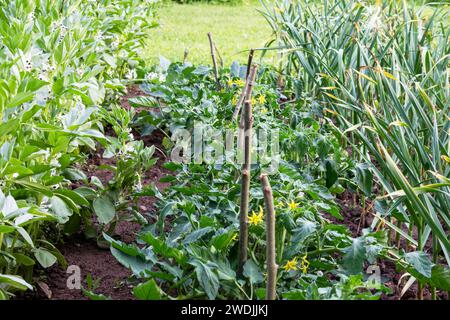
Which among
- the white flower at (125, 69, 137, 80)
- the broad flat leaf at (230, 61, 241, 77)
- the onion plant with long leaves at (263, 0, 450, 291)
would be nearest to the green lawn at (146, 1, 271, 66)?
the white flower at (125, 69, 137, 80)

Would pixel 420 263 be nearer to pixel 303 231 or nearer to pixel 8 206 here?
pixel 303 231

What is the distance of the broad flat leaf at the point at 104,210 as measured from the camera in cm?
287

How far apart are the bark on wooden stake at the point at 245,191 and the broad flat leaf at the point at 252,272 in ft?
0.09

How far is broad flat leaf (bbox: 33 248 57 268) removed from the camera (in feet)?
8.34

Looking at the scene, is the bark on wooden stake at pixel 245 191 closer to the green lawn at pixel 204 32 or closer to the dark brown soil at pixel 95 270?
the dark brown soil at pixel 95 270

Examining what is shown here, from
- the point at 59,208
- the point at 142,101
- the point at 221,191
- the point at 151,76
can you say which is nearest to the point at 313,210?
the point at 221,191

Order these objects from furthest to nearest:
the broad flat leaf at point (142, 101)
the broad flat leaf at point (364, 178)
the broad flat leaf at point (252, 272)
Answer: the broad flat leaf at point (142, 101) < the broad flat leaf at point (364, 178) < the broad flat leaf at point (252, 272)

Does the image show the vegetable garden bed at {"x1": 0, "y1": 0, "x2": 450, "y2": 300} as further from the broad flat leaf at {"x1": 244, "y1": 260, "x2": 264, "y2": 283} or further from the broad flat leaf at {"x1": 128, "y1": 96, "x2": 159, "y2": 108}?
the broad flat leaf at {"x1": 128, "y1": 96, "x2": 159, "y2": 108}

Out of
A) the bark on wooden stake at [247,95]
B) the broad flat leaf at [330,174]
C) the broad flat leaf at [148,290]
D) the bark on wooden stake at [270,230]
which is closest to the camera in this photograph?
the bark on wooden stake at [270,230]

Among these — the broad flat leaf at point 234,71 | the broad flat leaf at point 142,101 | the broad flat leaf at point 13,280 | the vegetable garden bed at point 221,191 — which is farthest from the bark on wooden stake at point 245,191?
the broad flat leaf at point 234,71

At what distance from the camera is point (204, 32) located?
8.99 meters

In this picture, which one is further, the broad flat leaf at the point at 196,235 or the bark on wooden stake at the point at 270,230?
the broad flat leaf at the point at 196,235
